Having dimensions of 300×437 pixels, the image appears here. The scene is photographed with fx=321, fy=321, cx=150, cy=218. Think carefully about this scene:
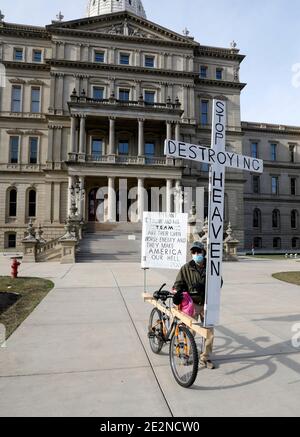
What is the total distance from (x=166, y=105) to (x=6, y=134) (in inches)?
798

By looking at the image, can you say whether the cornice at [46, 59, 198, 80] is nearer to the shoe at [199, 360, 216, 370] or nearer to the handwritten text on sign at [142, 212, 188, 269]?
the handwritten text on sign at [142, 212, 188, 269]

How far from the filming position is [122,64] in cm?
4184

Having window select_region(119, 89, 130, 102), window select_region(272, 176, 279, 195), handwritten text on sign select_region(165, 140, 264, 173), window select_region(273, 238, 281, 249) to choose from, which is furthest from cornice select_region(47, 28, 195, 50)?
handwritten text on sign select_region(165, 140, 264, 173)

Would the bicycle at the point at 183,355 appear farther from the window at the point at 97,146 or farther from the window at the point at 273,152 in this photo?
the window at the point at 273,152

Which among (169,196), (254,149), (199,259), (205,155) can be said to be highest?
(254,149)

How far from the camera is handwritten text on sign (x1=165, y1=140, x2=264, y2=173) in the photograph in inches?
182

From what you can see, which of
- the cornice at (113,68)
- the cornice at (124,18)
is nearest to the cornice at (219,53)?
the cornice at (124,18)

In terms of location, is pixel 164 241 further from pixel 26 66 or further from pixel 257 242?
pixel 257 242

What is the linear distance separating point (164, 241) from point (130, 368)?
2.59 metres

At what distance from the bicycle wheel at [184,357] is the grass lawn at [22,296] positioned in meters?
3.51

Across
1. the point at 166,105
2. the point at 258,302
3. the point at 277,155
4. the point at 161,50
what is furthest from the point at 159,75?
the point at 258,302

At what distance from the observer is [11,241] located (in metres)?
39.2

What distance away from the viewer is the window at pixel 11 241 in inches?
1537

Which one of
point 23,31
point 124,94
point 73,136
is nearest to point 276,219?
point 124,94
